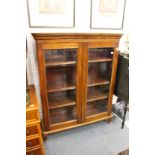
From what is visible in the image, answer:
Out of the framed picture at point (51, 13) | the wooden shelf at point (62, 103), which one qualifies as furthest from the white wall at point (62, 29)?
the wooden shelf at point (62, 103)

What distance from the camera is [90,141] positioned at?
6.30 feet

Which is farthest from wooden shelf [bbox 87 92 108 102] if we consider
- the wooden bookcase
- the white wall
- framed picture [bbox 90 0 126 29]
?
framed picture [bbox 90 0 126 29]

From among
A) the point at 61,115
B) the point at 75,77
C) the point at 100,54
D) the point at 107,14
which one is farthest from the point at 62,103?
the point at 107,14

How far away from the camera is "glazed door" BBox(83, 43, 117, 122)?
1.89 meters

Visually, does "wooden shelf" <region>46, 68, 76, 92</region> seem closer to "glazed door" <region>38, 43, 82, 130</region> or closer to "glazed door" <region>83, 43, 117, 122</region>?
"glazed door" <region>38, 43, 82, 130</region>

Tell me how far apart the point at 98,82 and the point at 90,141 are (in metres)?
0.80

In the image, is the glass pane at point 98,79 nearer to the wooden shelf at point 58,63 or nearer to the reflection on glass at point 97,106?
the reflection on glass at point 97,106

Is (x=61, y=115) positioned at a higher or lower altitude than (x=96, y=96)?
lower

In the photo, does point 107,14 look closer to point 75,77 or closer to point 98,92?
point 75,77
